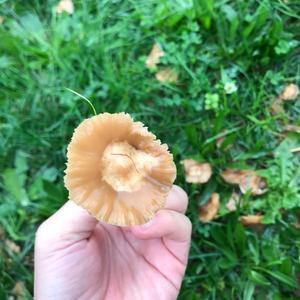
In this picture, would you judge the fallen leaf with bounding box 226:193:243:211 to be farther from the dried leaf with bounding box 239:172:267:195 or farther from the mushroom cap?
the mushroom cap

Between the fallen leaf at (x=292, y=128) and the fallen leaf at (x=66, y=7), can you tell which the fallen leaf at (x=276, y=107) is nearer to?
the fallen leaf at (x=292, y=128)

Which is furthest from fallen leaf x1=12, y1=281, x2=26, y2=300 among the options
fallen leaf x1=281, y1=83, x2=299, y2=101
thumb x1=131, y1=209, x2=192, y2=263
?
fallen leaf x1=281, y1=83, x2=299, y2=101

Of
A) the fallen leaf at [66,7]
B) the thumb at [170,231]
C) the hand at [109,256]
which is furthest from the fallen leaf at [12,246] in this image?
the fallen leaf at [66,7]

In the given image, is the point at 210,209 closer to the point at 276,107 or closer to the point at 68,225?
the point at 276,107

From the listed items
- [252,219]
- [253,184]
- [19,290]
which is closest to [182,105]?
[253,184]

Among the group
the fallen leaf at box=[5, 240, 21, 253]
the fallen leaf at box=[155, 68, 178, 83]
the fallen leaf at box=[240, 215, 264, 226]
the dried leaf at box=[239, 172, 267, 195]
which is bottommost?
the fallen leaf at box=[240, 215, 264, 226]
